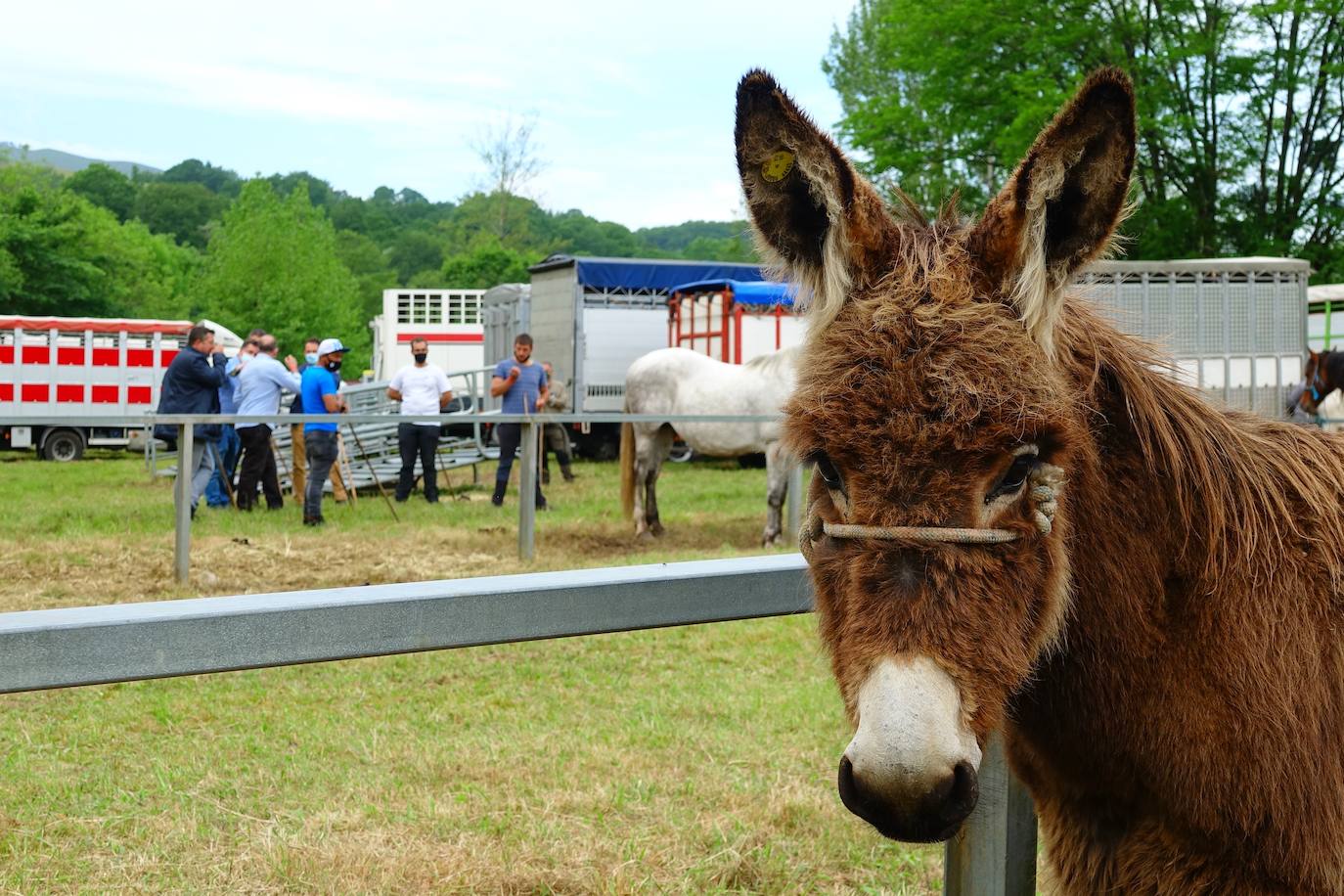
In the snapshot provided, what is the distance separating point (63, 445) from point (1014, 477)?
87.7ft

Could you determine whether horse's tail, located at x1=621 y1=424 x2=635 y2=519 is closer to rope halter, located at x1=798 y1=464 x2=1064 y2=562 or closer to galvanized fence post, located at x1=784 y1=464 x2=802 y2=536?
galvanized fence post, located at x1=784 y1=464 x2=802 y2=536

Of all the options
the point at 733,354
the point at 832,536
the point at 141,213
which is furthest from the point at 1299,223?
the point at 141,213

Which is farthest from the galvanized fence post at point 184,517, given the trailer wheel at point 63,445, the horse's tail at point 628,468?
the trailer wheel at point 63,445

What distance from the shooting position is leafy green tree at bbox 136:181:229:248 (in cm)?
11638

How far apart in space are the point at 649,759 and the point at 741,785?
51 cm

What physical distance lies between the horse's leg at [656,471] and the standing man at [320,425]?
3714 mm

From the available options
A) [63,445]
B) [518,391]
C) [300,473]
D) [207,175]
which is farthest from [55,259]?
[207,175]

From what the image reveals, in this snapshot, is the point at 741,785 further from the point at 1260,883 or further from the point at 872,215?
the point at 872,215

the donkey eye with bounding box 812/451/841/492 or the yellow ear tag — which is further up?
the yellow ear tag

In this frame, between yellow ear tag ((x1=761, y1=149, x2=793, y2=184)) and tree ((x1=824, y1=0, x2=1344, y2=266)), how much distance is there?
81.5ft

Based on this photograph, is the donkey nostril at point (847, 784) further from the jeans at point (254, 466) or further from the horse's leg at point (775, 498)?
the jeans at point (254, 466)

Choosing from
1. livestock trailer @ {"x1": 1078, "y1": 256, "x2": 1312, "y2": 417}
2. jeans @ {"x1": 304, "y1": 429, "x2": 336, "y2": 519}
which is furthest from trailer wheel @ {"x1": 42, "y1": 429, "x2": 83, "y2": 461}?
livestock trailer @ {"x1": 1078, "y1": 256, "x2": 1312, "y2": 417}

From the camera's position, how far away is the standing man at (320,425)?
12812 mm

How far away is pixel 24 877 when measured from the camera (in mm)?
3203
